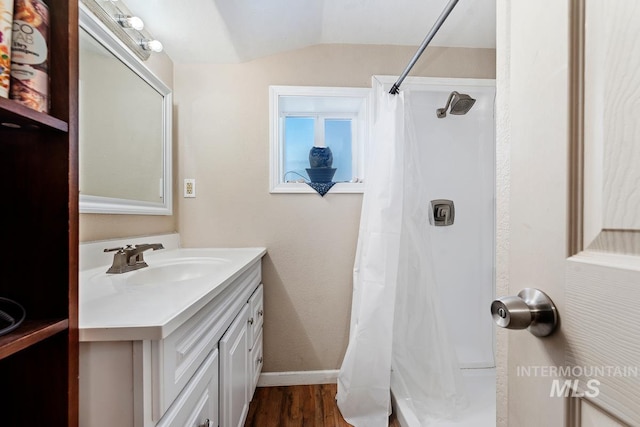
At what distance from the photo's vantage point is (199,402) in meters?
0.80

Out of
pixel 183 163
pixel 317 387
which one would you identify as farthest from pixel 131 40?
pixel 317 387

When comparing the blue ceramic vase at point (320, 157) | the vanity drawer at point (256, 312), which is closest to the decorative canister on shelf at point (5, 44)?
the vanity drawer at point (256, 312)

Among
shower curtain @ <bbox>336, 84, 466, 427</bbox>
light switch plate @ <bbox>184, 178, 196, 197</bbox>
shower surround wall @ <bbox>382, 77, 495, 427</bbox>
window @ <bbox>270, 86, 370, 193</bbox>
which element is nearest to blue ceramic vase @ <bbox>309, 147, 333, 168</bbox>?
window @ <bbox>270, 86, 370, 193</bbox>

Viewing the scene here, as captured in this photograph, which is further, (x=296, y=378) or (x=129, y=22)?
(x=296, y=378)

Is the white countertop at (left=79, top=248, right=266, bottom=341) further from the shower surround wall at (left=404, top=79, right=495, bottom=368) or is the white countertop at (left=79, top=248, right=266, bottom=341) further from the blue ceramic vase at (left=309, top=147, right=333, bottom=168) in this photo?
the shower surround wall at (left=404, top=79, right=495, bottom=368)

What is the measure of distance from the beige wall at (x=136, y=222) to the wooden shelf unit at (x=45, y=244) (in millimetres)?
579

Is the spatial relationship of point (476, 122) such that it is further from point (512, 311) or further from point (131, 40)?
point (131, 40)

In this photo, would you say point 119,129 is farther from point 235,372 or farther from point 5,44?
point 235,372

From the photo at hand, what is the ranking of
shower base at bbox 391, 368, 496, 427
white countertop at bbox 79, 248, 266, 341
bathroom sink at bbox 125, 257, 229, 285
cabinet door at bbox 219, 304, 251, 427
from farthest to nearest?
shower base at bbox 391, 368, 496, 427, bathroom sink at bbox 125, 257, 229, 285, cabinet door at bbox 219, 304, 251, 427, white countertop at bbox 79, 248, 266, 341

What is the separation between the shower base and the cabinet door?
75 centimetres

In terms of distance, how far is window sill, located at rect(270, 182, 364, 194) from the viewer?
1803 mm

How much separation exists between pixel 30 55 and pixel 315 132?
5.11 ft

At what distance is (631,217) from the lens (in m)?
0.29

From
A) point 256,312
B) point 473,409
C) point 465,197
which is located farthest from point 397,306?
point 465,197
